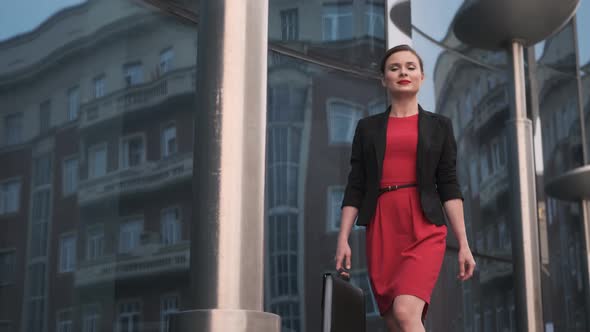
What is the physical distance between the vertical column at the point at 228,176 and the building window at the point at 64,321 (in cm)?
246

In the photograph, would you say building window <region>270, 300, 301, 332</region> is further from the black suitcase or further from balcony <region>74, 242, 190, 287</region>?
the black suitcase

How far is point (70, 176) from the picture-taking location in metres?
5.30

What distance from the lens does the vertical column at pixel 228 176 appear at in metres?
2.71

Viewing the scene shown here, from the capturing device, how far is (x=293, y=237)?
6.71m

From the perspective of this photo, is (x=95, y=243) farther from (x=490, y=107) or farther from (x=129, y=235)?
(x=490, y=107)

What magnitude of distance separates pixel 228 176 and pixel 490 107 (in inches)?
306

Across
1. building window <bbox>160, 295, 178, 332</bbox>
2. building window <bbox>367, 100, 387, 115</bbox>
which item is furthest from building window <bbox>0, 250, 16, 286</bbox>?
building window <bbox>367, 100, 387, 115</bbox>

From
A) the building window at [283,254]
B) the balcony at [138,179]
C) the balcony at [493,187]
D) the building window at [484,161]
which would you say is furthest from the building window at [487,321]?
the balcony at [138,179]

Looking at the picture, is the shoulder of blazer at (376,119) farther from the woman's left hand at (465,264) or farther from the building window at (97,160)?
the building window at (97,160)

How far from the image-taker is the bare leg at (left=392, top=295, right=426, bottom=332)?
3166 millimetres

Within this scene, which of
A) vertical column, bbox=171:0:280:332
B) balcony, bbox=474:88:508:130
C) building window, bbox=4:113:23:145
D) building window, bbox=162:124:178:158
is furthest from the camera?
balcony, bbox=474:88:508:130

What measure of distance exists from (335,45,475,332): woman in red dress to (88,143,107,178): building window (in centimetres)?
234

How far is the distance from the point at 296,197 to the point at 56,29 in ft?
7.41

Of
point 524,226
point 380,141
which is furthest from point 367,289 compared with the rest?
point 380,141
